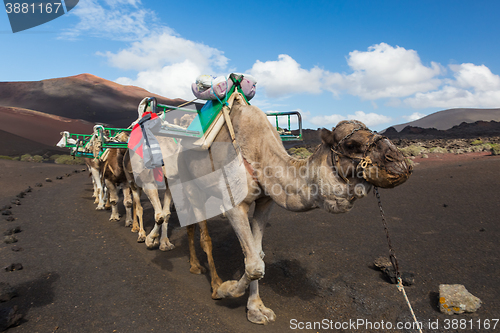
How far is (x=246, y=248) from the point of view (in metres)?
3.57

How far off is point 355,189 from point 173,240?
5896 mm

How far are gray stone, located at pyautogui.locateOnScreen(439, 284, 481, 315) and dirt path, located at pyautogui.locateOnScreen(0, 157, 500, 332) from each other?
0.09 m

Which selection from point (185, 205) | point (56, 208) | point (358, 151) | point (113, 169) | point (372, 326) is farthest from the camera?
point (56, 208)

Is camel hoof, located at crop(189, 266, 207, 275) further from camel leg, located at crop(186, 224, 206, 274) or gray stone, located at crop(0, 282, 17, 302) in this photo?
gray stone, located at crop(0, 282, 17, 302)

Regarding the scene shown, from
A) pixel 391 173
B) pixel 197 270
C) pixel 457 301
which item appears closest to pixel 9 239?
pixel 197 270

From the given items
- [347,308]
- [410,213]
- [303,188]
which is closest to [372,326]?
[347,308]

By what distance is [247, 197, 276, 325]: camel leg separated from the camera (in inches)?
156

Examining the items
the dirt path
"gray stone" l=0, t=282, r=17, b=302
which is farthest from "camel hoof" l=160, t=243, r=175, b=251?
"gray stone" l=0, t=282, r=17, b=302

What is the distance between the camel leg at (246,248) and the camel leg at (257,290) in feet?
1.00

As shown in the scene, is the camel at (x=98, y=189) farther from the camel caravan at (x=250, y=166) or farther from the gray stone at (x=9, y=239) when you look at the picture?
the camel caravan at (x=250, y=166)

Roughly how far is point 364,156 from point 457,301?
2789 millimetres

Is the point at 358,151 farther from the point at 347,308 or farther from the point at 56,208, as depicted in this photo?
the point at 56,208

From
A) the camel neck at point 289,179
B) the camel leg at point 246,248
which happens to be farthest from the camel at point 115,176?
the camel neck at point 289,179

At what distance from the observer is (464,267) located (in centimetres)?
485
